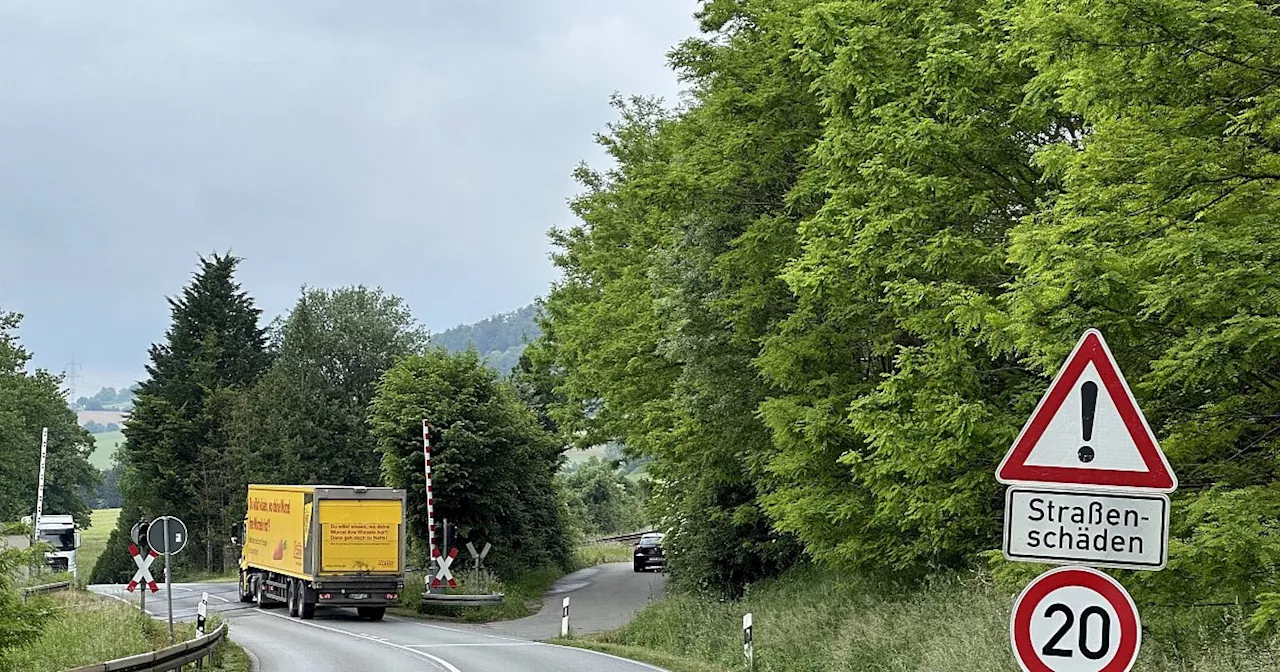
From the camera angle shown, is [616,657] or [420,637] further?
[420,637]

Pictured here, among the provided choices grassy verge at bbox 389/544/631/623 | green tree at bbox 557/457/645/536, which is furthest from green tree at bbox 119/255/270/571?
grassy verge at bbox 389/544/631/623

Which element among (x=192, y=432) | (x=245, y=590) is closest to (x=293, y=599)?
(x=245, y=590)

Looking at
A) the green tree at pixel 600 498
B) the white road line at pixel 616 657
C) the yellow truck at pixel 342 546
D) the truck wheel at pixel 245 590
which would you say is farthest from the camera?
the green tree at pixel 600 498

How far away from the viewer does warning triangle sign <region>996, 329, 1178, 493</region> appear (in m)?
6.21

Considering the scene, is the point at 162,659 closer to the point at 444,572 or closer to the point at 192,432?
the point at 444,572

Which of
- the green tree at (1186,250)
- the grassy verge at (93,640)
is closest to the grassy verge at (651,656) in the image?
the grassy verge at (93,640)

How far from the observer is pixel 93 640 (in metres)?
21.1

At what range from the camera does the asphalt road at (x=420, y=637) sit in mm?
23691

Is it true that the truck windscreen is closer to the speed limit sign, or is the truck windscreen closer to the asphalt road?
A: the asphalt road

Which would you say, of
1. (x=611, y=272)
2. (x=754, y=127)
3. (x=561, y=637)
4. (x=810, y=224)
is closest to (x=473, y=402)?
(x=611, y=272)

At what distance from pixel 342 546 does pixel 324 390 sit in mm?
44948

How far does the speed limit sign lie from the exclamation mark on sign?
19.7 inches

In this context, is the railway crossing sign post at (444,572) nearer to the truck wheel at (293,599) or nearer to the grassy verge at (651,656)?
the truck wheel at (293,599)

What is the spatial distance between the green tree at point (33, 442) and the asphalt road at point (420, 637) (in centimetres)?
2950
